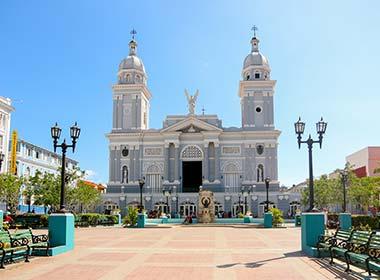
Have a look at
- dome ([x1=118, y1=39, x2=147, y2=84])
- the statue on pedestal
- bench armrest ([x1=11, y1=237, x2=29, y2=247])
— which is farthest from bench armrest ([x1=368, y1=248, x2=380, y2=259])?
dome ([x1=118, y1=39, x2=147, y2=84])

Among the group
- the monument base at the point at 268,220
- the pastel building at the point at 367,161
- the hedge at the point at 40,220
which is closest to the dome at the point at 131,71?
the hedge at the point at 40,220

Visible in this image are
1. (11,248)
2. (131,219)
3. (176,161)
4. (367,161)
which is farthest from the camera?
(367,161)

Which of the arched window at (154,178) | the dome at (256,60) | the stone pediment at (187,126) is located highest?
the dome at (256,60)

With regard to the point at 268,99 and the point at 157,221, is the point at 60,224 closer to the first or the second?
the point at 157,221

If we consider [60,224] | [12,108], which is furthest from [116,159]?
[60,224]

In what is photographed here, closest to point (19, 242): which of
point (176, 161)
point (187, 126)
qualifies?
point (176, 161)

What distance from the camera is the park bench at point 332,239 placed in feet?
48.3

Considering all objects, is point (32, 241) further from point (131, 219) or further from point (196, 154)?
point (196, 154)

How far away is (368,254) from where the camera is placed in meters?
11.8

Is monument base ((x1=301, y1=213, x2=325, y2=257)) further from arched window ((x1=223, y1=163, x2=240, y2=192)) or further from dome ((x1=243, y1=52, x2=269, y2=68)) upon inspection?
dome ((x1=243, y1=52, x2=269, y2=68))

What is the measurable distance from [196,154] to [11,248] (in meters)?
56.2

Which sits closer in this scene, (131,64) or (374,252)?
(374,252)

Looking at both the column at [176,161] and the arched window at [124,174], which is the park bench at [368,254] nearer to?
the column at [176,161]

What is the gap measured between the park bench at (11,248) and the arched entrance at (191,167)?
5418 centimetres
